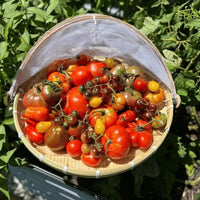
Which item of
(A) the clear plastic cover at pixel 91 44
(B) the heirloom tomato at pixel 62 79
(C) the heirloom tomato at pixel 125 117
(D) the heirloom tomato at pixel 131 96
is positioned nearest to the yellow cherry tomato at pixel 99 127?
(C) the heirloom tomato at pixel 125 117

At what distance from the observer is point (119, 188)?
81.7 inches

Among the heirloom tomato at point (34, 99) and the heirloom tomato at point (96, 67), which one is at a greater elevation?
the heirloom tomato at point (96, 67)

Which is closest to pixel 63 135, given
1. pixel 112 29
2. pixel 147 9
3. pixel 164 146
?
pixel 112 29

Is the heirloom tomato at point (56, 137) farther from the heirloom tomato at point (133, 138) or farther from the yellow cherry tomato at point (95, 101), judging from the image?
the heirloom tomato at point (133, 138)

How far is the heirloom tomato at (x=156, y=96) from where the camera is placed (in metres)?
1.64

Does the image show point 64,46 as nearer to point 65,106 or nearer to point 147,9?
point 65,106

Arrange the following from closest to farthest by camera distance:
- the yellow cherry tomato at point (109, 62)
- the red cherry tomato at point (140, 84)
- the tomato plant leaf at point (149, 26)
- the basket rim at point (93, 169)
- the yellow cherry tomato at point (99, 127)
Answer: the basket rim at point (93, 169) < the yellow cherry tomato at point (99, 127) < the red cherry tomato at point (140, 84) < the yellow cherry tomato at point (109, 62) < the tomato plant leaf at point (149, 26)

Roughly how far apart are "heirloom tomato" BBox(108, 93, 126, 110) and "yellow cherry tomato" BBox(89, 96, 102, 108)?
0.07m

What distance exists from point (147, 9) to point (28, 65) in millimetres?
998

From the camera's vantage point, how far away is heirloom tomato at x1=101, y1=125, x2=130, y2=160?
1403mm

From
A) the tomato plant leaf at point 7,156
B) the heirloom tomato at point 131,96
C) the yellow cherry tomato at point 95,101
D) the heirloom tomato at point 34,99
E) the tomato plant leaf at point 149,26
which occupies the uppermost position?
the tomato plant leaf at point 149,26

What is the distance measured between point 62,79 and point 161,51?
0.70m

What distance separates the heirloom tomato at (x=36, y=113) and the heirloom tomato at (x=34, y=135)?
0.06 m

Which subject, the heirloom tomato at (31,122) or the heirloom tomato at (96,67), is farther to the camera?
the heirloom tomato at (96,67)
